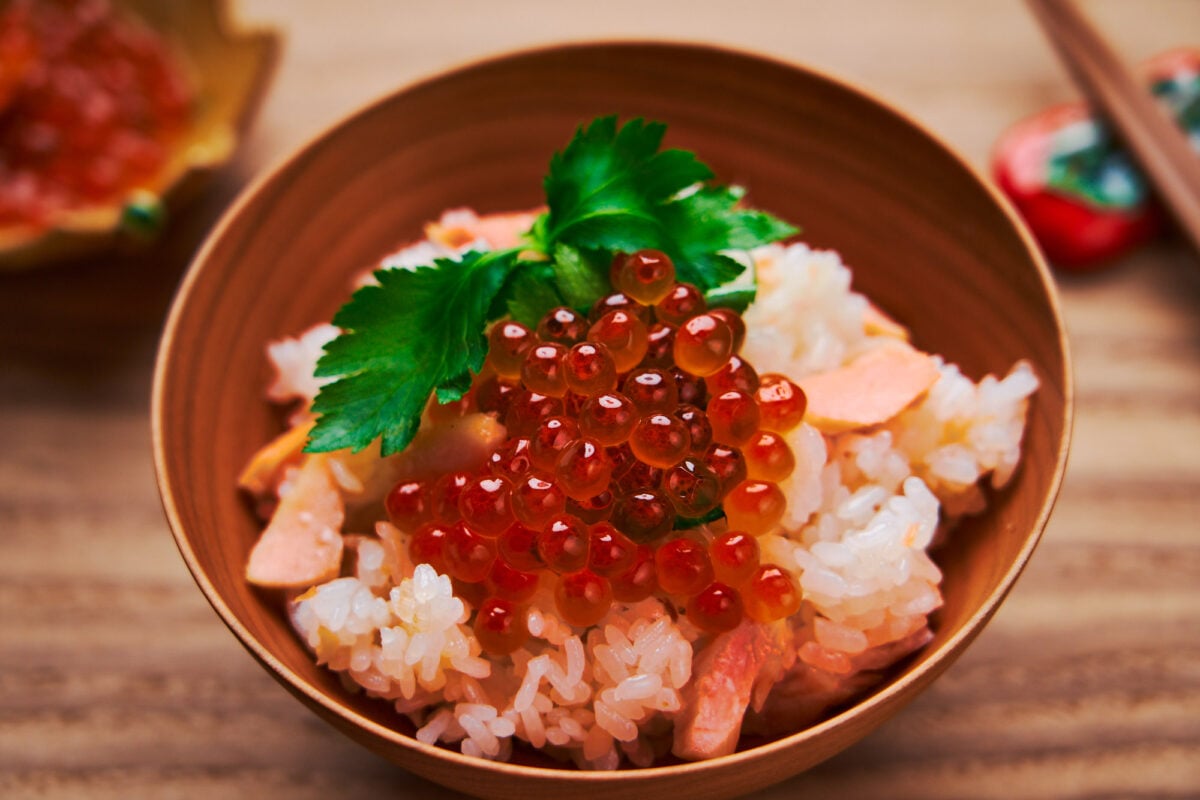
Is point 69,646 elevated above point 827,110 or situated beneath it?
situated beneath

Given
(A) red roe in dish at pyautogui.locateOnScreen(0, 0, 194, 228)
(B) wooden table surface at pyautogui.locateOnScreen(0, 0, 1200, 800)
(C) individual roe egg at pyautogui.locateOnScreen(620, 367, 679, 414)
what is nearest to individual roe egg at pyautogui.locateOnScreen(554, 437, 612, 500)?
(C) individual roe egg at pyautogui.locateOnScreen(620, 367, 679, 414)

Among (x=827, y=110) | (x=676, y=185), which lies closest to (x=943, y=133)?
(x=827, y=110)

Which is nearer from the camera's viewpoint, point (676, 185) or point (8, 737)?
point (676, 185)

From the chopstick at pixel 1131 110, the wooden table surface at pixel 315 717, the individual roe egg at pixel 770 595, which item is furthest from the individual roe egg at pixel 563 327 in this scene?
the chopstick at pixel 1131 110

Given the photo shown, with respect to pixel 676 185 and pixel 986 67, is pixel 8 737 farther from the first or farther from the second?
pixel 986 67

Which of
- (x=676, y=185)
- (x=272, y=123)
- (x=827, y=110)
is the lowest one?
(x=272, y=123)

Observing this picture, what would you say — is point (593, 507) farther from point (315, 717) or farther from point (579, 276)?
point (315, 717)
